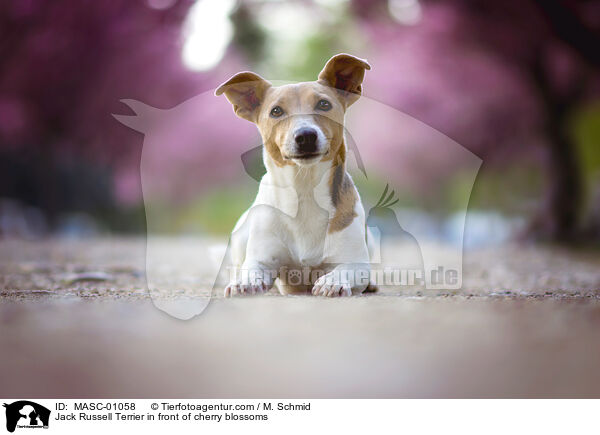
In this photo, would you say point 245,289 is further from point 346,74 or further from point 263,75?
point 263,75

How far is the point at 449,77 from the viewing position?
10023mm

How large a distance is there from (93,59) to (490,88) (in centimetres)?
681

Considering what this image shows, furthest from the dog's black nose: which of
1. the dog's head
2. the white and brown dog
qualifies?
the white and brown dog

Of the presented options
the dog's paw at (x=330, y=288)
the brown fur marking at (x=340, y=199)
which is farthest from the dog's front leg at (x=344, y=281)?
the brown fur marking at (x=340, y=199)

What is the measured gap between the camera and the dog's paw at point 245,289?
2.66m

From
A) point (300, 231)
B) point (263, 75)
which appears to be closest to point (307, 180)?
point (300, 231)

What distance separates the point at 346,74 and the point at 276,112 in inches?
19.0

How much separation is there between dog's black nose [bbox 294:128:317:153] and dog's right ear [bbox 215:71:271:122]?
0.55 m

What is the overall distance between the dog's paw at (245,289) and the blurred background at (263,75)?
4.43 m

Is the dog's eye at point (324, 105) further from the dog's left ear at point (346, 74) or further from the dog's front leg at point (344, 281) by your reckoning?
the dog's front leg at point (344, 281)

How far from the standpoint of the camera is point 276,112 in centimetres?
278

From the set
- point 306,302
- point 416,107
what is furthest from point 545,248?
point 306,302

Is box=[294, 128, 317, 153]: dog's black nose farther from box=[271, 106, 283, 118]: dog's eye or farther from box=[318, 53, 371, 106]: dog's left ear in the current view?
box=[318, 53, 371, 106]: dog's left ear

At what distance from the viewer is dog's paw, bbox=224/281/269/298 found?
2.66 m
